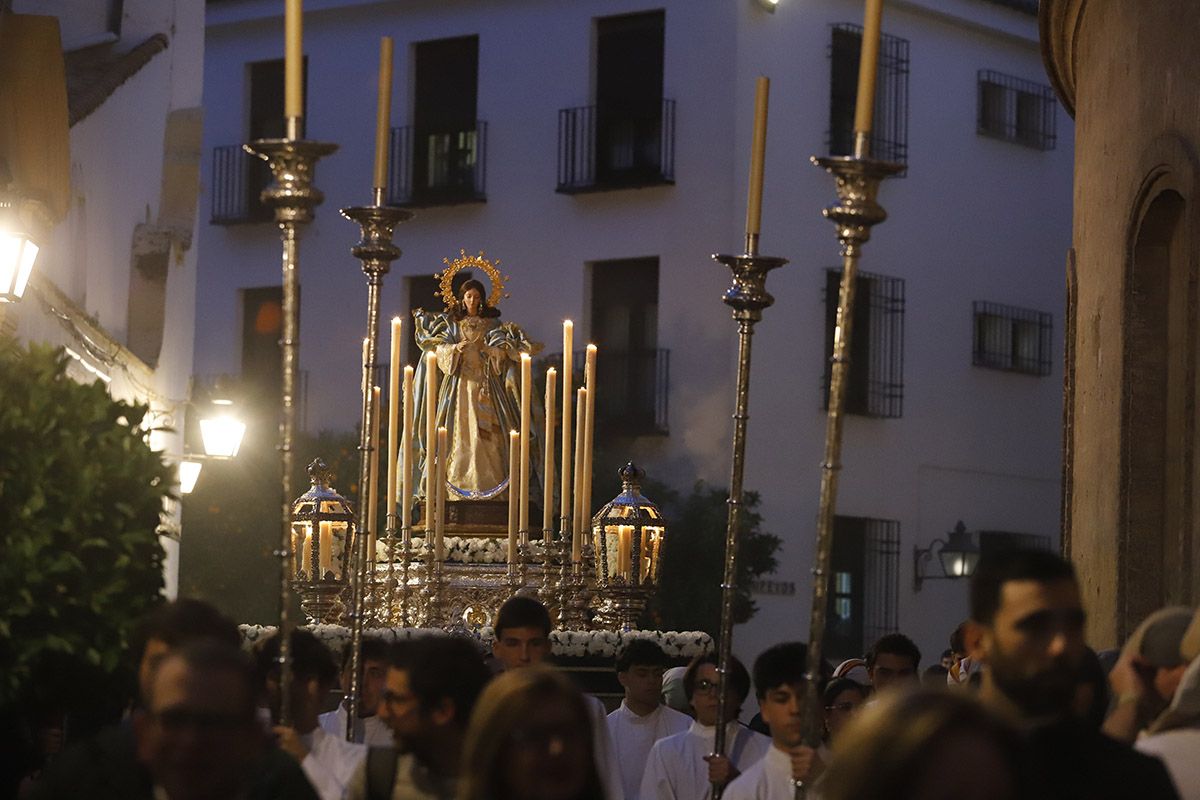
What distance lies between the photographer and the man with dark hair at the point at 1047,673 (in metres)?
4.45

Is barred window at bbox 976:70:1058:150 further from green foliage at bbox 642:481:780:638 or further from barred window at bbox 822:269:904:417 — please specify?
green foliage at bbox 642:481:780:638

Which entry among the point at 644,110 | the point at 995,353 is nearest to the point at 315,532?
the point at 644,110

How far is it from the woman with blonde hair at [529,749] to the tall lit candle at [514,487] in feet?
26.7

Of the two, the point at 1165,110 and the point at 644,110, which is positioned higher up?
the point at 644,110

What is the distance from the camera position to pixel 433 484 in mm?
13031

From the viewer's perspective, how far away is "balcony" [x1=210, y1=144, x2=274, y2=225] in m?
29.3

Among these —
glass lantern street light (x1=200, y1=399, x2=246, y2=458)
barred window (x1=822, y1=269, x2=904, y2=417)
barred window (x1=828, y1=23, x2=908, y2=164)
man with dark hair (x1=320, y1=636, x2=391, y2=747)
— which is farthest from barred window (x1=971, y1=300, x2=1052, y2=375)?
man with dark hair (x1=320, y1=636, x2=391, y2=747)

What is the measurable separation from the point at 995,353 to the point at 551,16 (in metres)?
6.49

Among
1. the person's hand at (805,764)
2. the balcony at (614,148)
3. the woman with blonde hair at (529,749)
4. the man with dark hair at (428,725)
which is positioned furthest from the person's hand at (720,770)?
the balcony at (614,148)

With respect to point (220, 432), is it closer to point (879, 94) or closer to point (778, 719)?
point (778, 719)

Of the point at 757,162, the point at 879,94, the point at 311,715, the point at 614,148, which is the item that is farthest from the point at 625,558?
the point at 879,94

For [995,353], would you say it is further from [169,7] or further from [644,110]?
[169,7]

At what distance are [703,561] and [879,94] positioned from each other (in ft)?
19.6

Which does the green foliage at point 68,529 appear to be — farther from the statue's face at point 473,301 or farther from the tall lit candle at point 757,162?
the statue's face at point 473,301
